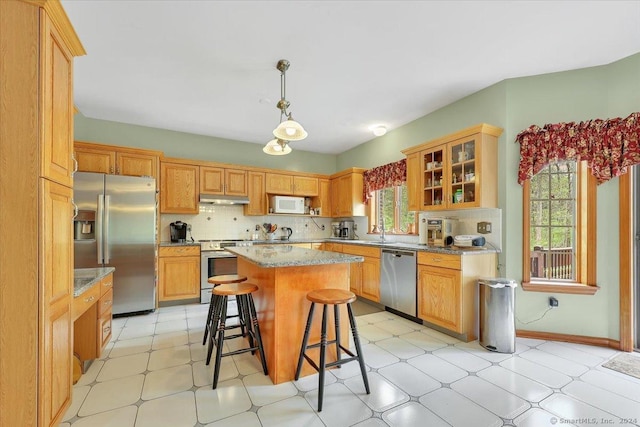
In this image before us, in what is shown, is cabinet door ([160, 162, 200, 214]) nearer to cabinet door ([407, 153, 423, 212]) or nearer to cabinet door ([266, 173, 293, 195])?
cabinet door ([266, 173, 293, 195])

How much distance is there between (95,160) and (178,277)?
191 cm

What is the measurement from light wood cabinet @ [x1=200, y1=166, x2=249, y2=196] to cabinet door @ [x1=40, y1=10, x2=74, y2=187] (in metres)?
2.85

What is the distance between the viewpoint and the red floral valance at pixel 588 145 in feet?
8.34

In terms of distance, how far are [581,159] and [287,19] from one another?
119 inches

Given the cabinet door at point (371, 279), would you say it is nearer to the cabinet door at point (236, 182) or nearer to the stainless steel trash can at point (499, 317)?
the stainless steel trash can at point (499, 317)

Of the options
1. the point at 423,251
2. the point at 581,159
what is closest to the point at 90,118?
the point at 423,251

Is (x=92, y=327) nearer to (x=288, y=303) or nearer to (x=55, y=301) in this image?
(x=55, y=301)

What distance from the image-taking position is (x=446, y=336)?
9.92 ft

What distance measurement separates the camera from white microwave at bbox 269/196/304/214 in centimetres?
514

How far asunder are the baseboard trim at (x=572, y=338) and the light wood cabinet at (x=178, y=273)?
4.20 meters

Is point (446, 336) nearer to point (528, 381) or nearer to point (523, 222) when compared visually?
point (528, 381)

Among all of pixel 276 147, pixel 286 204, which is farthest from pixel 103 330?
pixel 286 204

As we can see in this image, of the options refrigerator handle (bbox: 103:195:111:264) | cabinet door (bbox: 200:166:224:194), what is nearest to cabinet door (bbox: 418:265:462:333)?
cabinet door (bbox: 200:166:224:194)

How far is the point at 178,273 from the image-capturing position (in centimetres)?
415
